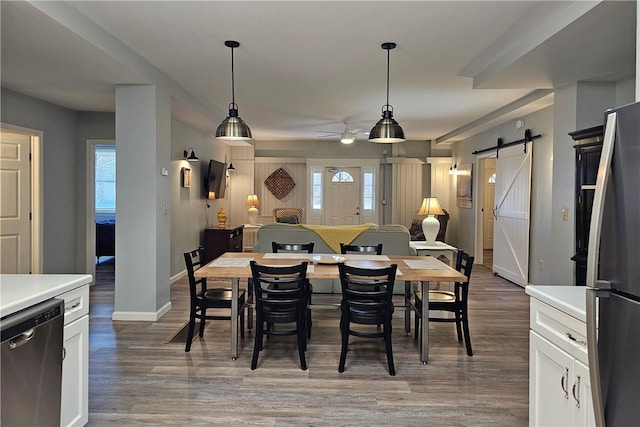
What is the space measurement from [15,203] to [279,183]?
5.86 m

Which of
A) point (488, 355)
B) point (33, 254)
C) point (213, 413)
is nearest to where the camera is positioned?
point (213, 413)

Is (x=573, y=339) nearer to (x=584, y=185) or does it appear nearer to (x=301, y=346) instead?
(x=301, y=346)

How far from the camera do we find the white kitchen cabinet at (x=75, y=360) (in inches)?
83.0

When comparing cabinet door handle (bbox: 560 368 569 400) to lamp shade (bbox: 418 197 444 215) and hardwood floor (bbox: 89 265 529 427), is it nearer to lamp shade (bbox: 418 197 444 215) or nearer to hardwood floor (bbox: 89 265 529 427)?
hardwood floor (bbox: 89 265 529 427)

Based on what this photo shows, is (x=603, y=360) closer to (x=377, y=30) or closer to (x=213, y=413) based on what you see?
(x=213, y=413)

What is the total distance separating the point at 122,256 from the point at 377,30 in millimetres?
3256

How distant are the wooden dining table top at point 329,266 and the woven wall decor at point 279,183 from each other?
19.6 feet

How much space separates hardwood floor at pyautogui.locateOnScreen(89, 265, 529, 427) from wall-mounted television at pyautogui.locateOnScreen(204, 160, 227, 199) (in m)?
3.73

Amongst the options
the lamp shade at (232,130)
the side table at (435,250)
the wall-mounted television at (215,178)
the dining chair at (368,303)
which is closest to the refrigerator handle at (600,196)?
the dining chair at (368,303)

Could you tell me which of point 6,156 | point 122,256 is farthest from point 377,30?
point 6,156

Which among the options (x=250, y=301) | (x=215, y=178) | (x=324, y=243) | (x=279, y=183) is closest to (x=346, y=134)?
(x=215, y=178)

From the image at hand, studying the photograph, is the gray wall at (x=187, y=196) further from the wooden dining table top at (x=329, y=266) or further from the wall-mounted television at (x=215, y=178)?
the wooden dining table top at (x=329, y=266)

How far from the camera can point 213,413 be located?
8.44 ft

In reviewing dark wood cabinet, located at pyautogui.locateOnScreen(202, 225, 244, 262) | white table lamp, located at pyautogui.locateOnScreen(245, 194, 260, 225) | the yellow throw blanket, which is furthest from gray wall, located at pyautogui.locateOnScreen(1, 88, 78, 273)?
white table lamp, located at pyautogui.locateOnScreen(245, 194, 260, 225)
